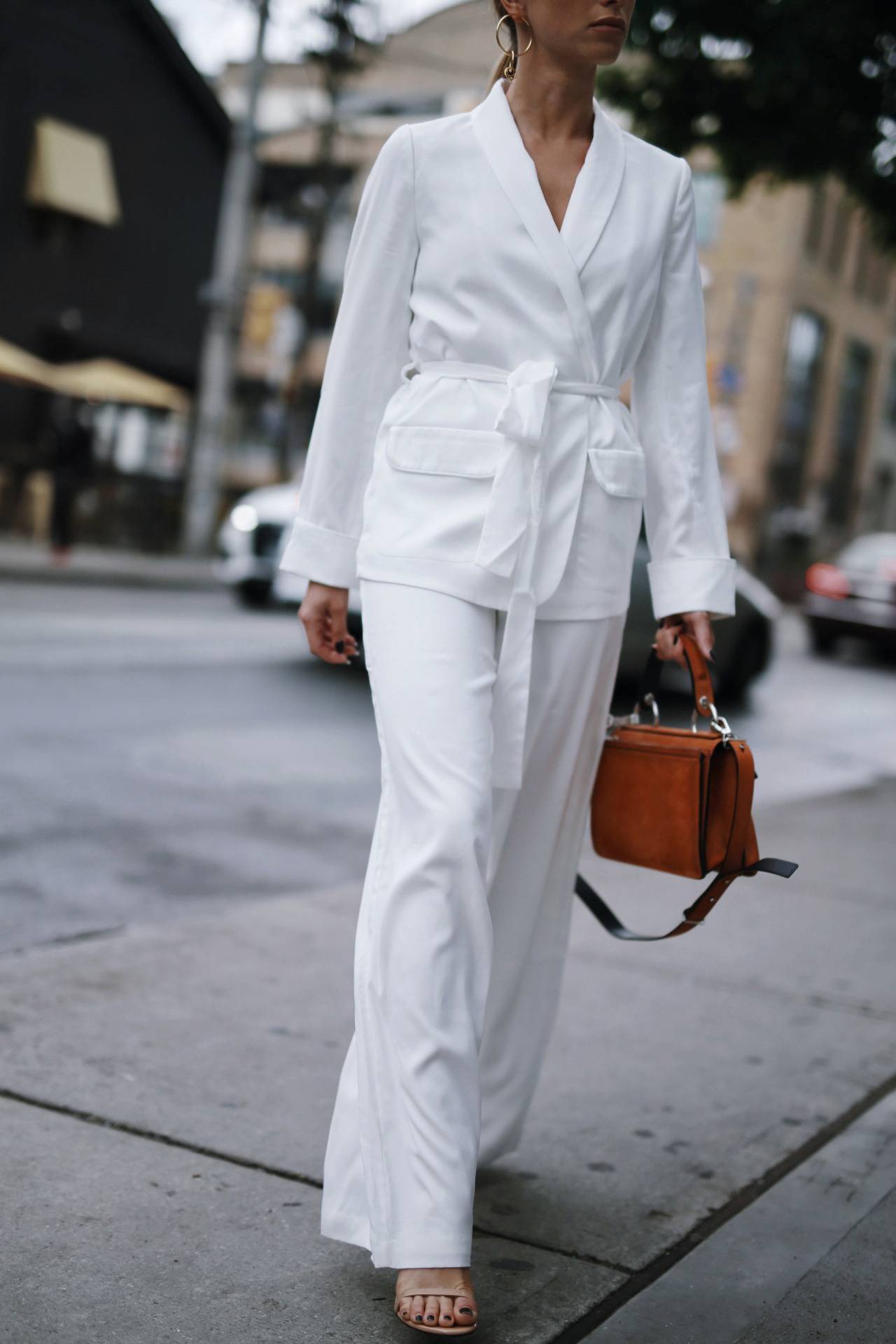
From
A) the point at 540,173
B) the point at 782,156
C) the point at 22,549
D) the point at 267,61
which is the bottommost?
the point at 22,549

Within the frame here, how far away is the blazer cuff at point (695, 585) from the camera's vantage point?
8.73ft

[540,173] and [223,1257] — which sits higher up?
[540,173]

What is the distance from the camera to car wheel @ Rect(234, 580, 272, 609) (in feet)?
50.3

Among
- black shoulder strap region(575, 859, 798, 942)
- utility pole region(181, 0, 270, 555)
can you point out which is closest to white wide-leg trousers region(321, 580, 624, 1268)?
black shoulder strap region(575, 859, 798, 942)

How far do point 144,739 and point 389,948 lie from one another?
5488mm

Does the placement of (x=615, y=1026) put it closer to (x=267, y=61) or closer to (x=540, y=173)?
(x=540, y=173)

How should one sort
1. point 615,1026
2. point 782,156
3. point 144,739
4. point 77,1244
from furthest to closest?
point 782,156
point 144,739
point 615,1026
point 77,1244

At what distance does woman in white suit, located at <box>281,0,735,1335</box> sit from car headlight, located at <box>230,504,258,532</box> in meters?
11.5

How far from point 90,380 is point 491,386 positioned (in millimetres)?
22512

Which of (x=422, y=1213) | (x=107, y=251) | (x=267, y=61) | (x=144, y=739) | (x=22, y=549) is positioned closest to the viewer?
(x=422, y=1213)

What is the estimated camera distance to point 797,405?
41.0 meters

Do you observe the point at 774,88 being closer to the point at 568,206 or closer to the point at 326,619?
the point at 568,206

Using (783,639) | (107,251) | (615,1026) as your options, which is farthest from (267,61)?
(615,1026)

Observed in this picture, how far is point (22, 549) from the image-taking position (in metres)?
19.9
